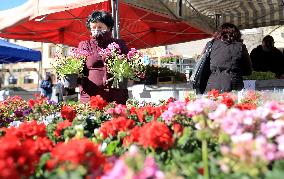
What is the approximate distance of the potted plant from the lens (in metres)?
4.09

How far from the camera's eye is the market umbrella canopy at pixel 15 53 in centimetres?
1045

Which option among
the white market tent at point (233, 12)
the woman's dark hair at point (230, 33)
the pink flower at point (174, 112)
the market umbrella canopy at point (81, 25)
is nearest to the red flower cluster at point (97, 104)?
the pink flower at point (174, 112)

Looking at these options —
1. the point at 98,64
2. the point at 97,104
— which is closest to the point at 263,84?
the point at 98,64

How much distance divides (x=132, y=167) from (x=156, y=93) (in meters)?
6.72

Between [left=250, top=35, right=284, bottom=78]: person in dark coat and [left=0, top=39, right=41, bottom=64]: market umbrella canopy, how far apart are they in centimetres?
544

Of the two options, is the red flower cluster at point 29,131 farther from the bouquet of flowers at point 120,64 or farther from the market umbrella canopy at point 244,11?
the market umbrella canopy at point 244,11

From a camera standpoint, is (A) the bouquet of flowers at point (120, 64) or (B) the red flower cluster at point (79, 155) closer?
(B) the red flower cluster at point (79, 155)

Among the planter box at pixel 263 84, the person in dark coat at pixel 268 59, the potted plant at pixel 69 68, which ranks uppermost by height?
the person in dark coat at pixel 268 59

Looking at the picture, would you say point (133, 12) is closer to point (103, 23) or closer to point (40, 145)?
point (103, 23)

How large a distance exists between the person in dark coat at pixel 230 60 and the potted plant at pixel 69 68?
5.73 feet

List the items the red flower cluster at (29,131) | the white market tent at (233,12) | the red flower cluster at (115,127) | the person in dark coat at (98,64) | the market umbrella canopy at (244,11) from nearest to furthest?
1. the red flower cluster at (29,131)
2. the red flower cluster at (115,127)
3. the person in dark coat at (98,64)
4. the white market tent at (233,12)
5. the market umbrella canopy at (244,11)

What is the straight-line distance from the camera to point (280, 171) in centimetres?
132

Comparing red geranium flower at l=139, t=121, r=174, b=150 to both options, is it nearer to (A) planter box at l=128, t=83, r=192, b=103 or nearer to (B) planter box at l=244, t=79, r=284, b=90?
(B) planter box at l=244, t=79, r=284, b=90

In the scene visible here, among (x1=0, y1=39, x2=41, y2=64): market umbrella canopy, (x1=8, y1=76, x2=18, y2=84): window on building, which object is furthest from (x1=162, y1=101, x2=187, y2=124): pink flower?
(x1=8, y1=76, x2=18, y2=84): window on building
